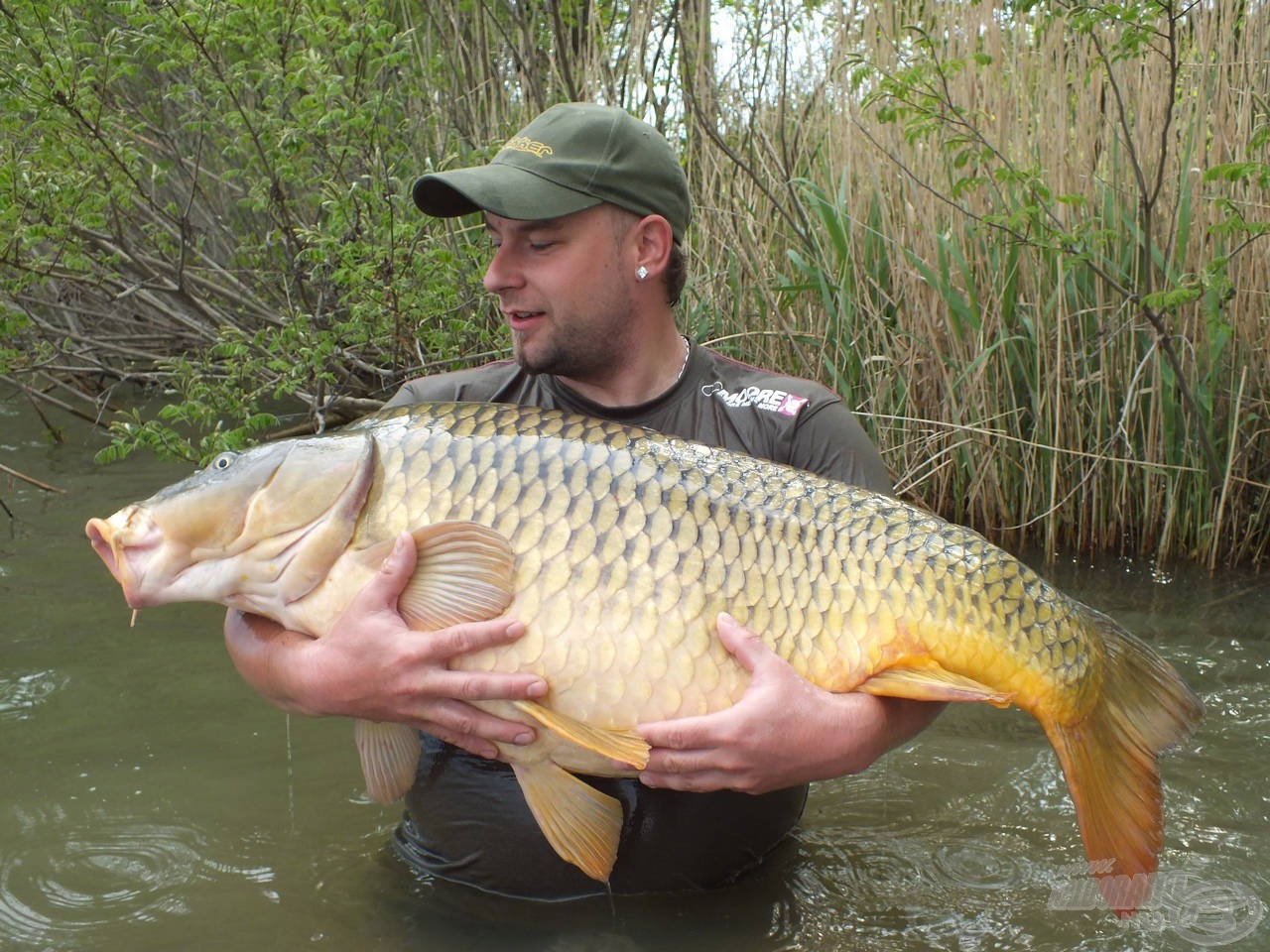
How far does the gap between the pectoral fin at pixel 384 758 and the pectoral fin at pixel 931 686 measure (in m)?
0.63

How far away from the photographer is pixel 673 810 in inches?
69.2

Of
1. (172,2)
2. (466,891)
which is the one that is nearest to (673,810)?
(466,891)

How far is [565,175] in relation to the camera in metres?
1.80

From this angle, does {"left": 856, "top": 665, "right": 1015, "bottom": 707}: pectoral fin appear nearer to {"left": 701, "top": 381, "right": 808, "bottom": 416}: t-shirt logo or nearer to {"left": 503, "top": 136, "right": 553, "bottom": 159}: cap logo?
{"left": 701, "top": 381, "right": 808, "bottom": 416}: t-shirt logo

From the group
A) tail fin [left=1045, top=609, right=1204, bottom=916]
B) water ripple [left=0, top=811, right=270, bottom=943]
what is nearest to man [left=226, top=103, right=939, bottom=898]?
tail fin [left=1045, top=609, right=1204, bottom=916]

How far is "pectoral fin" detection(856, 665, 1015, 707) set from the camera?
1.44 meters

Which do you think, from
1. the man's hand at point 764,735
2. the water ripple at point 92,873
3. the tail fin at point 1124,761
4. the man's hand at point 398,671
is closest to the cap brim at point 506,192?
the man's hand at point 398,671

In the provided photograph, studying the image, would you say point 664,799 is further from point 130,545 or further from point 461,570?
point 130,545

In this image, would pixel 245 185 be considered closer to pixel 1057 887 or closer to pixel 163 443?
pixel 163 443

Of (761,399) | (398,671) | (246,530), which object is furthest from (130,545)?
(761,399)

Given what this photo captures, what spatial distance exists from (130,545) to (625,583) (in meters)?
0.59

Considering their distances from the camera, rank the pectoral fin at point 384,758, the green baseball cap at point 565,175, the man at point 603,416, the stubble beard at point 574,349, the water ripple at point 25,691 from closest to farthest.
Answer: the man at point 603,416 < the pectoral fin at point 384,758 < the green baseball cap at point 565,175 < the stubble beard at point 574,349 < the water ripple at point 25,691

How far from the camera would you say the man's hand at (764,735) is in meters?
1.45

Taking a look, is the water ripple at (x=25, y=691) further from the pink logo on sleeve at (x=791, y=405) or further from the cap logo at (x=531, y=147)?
the pink logo on sleeve at (x=791, y=405)
